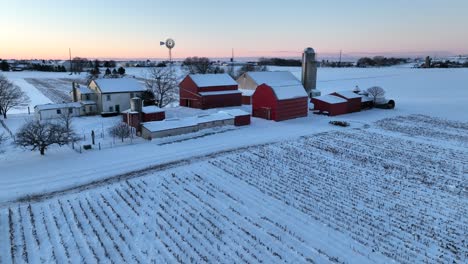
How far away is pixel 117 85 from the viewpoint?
39.7 meters

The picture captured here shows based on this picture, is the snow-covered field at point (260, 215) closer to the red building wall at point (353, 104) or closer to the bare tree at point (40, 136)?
the bare tree at point (40, 136)

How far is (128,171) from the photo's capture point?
1997 centimetres

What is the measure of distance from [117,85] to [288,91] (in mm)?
21315

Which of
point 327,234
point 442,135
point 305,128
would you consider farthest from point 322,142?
point 327,234

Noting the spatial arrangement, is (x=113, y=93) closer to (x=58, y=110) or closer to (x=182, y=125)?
(x=58, y=110)

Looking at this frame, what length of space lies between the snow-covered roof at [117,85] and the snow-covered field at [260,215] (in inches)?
854

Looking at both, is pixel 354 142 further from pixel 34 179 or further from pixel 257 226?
pixel 34 179

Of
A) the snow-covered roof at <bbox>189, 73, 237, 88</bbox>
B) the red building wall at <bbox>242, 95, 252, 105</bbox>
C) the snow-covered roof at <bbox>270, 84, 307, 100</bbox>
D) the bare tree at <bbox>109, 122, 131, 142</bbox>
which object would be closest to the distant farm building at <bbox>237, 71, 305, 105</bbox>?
the red building wall at <bbox>242, 95, 252, 105</bbox>

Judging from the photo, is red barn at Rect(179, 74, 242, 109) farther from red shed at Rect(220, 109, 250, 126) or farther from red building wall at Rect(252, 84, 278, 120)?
red shed at Rect(220, 109, 250, 126)

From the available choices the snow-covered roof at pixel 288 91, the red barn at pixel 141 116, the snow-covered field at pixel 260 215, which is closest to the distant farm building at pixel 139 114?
the red barn at pixel 141 116

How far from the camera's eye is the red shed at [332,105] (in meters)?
38.9

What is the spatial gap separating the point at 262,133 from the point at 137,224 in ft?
58.8

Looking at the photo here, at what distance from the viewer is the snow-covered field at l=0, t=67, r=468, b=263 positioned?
39.8 ft

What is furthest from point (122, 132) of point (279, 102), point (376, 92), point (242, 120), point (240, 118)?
point (376, 92)
